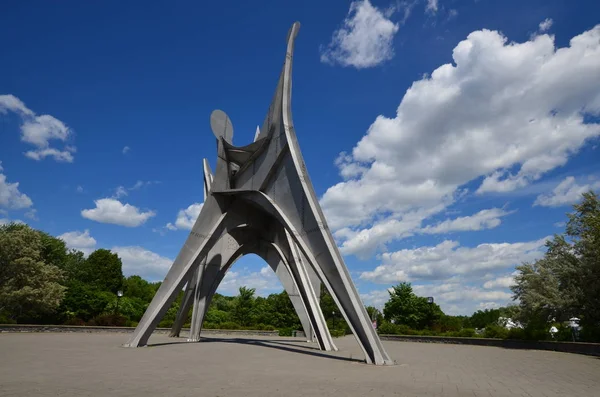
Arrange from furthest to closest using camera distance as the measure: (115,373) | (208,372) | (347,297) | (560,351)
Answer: (560,351) < (347,297) < (208,372) < (115,373)

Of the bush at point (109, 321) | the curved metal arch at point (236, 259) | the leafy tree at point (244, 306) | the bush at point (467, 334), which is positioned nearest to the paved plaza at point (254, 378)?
the curved metal arch at point (236, 259)

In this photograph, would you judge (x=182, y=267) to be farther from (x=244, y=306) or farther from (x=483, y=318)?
(x=483, y=318)

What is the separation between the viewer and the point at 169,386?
24.5 feet

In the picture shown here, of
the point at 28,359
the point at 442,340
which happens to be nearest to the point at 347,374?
the point at 28,359

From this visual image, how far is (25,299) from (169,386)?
86.2ft

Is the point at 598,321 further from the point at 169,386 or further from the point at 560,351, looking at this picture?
→ the point at 169,386

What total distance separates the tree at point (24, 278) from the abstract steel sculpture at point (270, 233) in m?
12.9

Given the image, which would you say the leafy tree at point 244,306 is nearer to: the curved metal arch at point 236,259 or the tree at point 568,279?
the curved metal arch at point 236,259

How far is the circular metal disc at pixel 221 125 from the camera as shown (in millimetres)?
18109

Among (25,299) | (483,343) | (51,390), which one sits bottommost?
(51,390)

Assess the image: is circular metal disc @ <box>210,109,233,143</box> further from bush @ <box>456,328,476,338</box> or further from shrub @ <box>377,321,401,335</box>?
shrub @ <box>377,321,401,335</box>

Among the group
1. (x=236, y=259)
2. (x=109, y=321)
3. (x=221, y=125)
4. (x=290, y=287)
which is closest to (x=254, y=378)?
(x=290, y=287)

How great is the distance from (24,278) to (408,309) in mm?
36200

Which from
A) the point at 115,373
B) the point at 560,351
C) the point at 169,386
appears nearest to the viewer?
the point at 169,386
